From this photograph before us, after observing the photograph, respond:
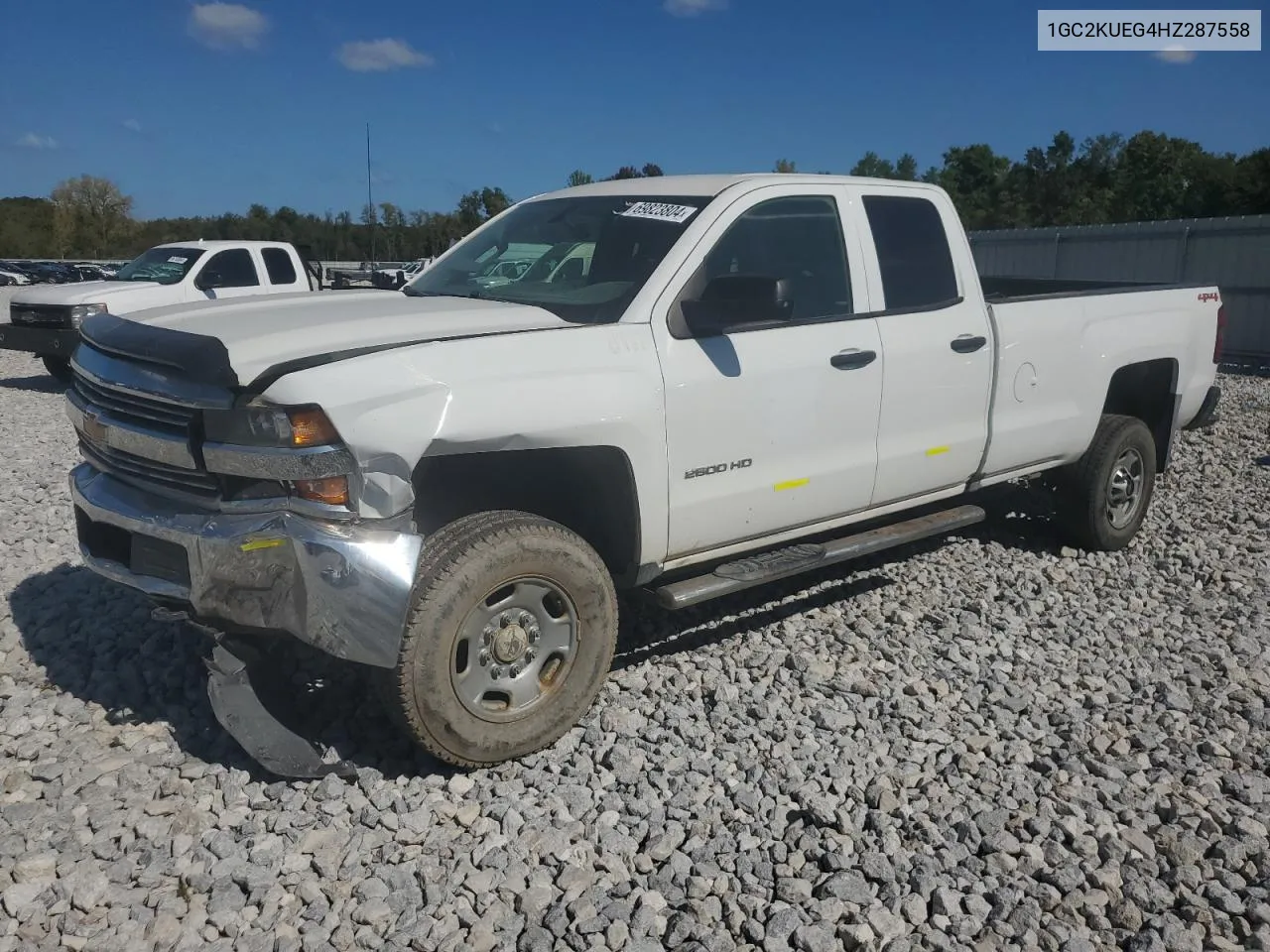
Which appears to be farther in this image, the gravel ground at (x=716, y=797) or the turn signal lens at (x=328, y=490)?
the turn signal lens at (x=328, y=490)

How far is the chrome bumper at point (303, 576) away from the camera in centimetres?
314

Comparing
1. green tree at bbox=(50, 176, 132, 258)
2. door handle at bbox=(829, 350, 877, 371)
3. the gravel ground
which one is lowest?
the gravel ground

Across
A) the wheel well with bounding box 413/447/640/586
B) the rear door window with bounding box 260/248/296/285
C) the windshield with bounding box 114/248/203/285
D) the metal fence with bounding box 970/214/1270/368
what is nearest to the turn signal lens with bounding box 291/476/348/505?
the wheel well with bounding box 413/447/640/586

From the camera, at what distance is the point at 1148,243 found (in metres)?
18.3

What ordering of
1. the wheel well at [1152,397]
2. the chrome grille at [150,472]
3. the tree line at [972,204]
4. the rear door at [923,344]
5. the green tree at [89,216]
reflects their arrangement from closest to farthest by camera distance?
the chrome grille at [150,472]
the rear door at [923,344]
the wheel well at [1152,397]
the tree line at [972,204]
the green tree at [89,216]

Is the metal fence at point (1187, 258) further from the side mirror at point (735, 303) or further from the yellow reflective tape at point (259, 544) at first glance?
the yellow reflective tape at point (259, 544)

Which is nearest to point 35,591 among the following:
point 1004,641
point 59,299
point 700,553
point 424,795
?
point 424,795

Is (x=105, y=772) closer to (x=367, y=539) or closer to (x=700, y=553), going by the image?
(x=367, y=539)

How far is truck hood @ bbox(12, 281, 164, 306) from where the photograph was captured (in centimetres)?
Result: 1213

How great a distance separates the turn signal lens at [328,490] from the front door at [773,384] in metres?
1.21

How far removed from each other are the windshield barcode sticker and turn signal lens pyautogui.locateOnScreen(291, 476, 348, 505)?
1.82 meters

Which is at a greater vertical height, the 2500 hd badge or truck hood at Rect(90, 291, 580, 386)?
truck hood at Rect(90, 291, 580, 386)

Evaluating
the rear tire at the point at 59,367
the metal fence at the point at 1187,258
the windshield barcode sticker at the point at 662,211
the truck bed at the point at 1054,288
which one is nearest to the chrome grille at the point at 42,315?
the rear tire at the point at 59,367

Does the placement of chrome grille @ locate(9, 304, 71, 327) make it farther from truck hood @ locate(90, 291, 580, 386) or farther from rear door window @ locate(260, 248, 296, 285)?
truck hood @ locate(90, 291, 580, 386)
